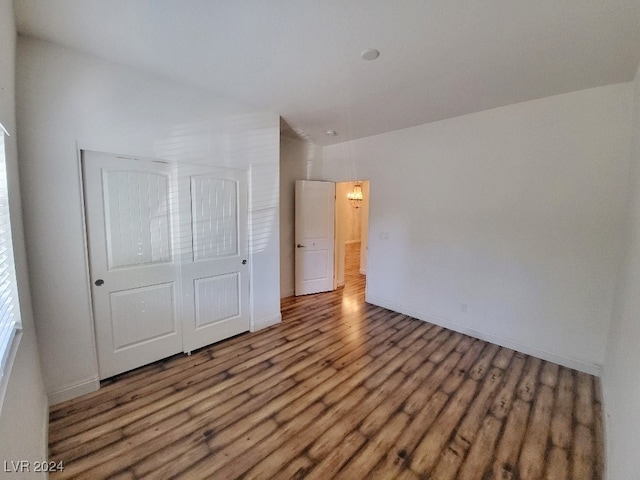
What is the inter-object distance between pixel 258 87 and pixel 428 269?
10.1ft

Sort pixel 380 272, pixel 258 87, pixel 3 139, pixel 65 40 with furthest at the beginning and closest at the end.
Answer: pixel 380 272
pixel 258 87
pixel 65 40
pixel 3 139

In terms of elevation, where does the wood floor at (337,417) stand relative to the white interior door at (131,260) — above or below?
below

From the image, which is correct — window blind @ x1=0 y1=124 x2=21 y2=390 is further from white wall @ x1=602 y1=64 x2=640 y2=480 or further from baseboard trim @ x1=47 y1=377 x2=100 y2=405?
white wall @ x1=602 y1=64 x2=640 y2=480

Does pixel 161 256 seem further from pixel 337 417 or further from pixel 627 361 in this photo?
pixel 627 361

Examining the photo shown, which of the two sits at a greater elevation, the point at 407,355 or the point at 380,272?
the point at 380,272

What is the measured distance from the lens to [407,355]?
2838mm

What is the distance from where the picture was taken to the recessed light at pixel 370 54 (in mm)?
1964

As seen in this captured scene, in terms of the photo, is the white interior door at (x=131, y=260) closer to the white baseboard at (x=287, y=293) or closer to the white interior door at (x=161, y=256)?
the white interior door at (x=161, y=256)

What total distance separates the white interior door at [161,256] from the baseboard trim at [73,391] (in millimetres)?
115

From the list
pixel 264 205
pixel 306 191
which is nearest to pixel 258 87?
pixel 264 205

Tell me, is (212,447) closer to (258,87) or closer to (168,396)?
(168,396)

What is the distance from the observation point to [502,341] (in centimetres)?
306

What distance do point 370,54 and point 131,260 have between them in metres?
2.69

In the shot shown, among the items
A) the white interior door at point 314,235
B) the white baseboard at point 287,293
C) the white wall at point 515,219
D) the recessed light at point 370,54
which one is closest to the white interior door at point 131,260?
the recessed light at point 370,54
